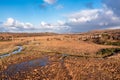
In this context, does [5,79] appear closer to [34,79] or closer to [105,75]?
[34,79]

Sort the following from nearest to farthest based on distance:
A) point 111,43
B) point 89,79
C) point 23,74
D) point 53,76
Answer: point 89,79
point 53,76
point 23,74
point 111,43

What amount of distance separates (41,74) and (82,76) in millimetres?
5057

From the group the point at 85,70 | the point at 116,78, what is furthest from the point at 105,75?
the point at 85,70

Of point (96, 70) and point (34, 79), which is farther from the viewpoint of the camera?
point (96, 70)

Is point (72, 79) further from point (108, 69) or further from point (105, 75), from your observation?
point (108, 69)

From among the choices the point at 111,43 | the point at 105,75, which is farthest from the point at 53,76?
the point at 111,43

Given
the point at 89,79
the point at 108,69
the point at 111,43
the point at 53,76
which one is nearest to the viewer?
the point at 89,79

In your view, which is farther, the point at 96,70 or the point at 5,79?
the point at 96,70

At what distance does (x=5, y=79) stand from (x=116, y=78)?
12.2 m

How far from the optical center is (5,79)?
74.7 ft

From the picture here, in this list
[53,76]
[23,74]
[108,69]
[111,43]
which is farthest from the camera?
[111,43]

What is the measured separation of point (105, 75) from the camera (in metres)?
23.5

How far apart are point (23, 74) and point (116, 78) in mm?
11089

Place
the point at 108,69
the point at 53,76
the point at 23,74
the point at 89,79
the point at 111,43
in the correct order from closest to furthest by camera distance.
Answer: the point at 89,79 → the point at 53,76 → the point at 23,74 → the point at 108,69 → the point at 111,43
